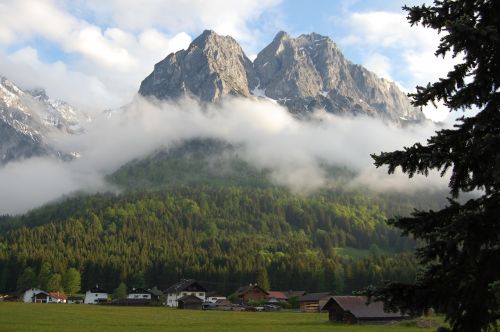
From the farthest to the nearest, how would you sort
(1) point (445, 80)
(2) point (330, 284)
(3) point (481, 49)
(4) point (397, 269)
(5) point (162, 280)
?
(5) point (162, 280), (2) point (330, 284), (4) point (397, 269), (1) point (445, 80), (3) point (481, 49)

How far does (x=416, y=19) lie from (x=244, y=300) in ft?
459

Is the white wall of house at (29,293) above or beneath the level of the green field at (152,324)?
above

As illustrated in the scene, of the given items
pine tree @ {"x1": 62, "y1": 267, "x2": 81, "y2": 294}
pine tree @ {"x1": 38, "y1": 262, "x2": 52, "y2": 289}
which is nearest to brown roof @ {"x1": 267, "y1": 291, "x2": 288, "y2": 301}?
pine tree @ {"x1": 62, "y1": 267, "x2": 81, "y2": 294}

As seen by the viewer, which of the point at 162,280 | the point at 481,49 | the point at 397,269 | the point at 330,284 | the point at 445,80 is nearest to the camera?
the point at 481,49

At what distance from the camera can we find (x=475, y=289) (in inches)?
453

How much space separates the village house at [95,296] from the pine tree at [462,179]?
160654 mm

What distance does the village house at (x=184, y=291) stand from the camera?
149 m

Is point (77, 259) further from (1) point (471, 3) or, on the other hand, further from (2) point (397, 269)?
(1) point (471, 3)

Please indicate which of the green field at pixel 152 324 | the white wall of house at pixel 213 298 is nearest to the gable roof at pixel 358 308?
the green field at pixel 152 324

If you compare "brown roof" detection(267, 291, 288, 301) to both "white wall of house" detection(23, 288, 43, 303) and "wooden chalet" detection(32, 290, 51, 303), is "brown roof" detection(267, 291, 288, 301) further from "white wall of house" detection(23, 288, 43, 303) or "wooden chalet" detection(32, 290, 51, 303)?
"white wall of house" detection(23, 288, 43, 303)

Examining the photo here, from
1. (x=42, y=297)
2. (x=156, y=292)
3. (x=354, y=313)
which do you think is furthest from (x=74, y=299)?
(x=354, y=313)

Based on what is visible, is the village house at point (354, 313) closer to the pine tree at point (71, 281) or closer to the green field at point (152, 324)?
the green field at point (152, 324)

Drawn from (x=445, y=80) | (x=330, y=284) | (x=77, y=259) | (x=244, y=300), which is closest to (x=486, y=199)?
(x=445, y=80)

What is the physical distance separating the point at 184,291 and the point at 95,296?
31.7 metres
